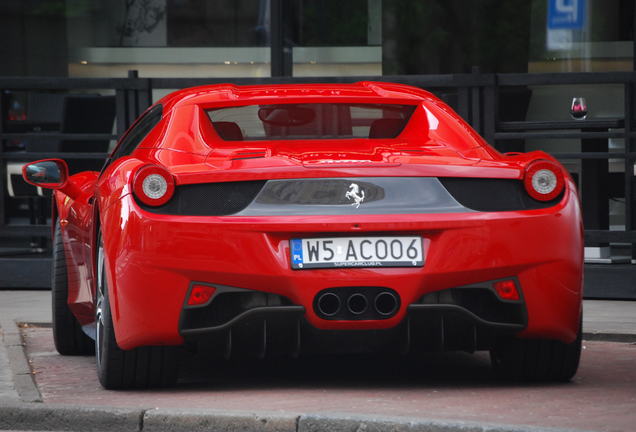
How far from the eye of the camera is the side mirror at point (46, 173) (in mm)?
7363

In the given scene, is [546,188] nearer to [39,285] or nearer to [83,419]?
[83,419]

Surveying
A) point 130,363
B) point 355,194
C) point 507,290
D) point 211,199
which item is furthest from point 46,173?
point 507,290

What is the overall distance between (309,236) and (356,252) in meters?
0.19

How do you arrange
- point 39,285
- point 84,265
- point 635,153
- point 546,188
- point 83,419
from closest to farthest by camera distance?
point 83,419 < point 546,188 < point 84,265 < point 635,153 < point 39,285

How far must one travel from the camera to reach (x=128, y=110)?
11734 mm

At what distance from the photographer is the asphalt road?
573 cm

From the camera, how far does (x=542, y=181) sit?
615 cm

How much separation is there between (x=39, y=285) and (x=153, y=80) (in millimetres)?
1776

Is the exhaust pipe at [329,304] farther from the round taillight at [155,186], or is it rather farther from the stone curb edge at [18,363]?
the stone curb edge at [18,363]

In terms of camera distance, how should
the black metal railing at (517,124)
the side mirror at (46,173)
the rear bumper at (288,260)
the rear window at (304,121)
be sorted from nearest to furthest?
the rear bumper at (288,260) < the rear window at (304,121) < the side mirror at (46,173) < the black metal railing at (517,124)

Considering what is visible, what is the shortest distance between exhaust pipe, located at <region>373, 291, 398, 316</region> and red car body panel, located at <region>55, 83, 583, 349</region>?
1.3 inches

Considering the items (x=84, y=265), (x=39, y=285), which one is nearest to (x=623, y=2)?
(x=39, y=285)

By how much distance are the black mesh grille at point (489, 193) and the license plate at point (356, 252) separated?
10.7 inches

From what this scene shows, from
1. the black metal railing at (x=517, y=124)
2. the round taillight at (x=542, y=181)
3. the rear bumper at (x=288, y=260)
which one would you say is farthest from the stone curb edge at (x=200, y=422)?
the black metal railing at (x=517, y=124)
